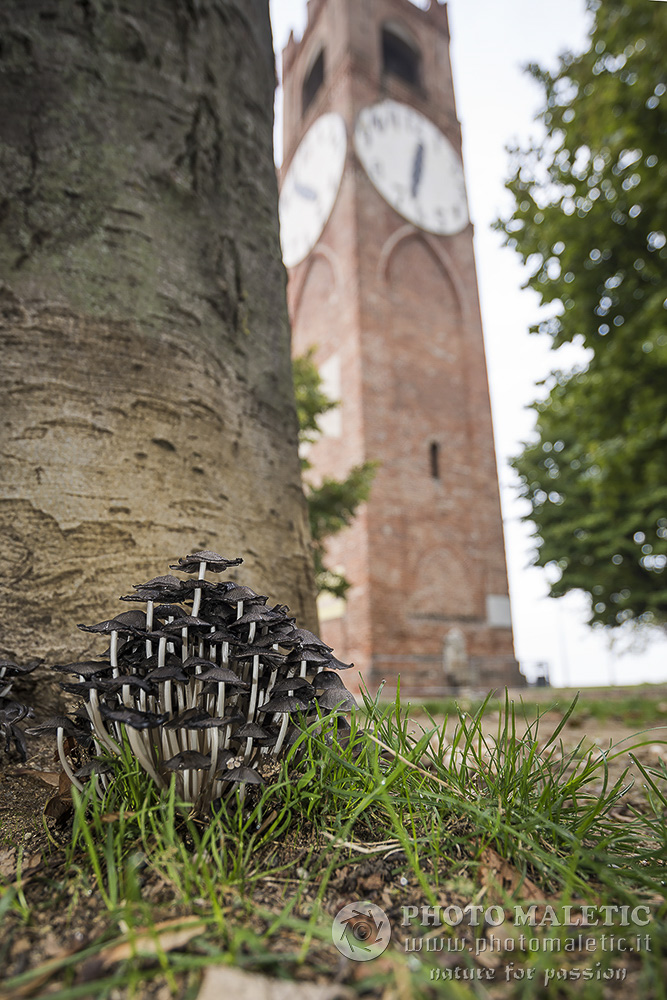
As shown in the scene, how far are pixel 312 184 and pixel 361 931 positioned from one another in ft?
64.1

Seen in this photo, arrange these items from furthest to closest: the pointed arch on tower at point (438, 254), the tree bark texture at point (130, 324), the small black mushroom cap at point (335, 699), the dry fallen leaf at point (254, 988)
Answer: the pointed arch on tower at point (438, 254) → the tree bark texture at point (130, 324) → the small black mushroom cap at point (335, 699) → the dry fallen leaf at point (254, 988)

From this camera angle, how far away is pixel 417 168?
17.3 metres

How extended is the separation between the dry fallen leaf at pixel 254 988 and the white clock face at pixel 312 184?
17.5 m

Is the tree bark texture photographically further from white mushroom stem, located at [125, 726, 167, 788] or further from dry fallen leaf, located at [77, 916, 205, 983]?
dry fallen leaf, located at [77, 916, 205, 983]

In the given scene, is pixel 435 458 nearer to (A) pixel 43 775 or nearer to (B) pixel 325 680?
(B) pixel 325 680

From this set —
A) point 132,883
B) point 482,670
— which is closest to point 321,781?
point 132,883

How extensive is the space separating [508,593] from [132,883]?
15269 millimetres

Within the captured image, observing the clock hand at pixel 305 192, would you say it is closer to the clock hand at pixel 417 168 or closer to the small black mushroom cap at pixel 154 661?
the clock hand at pixel 417 168

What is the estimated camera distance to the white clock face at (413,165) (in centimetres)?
1638

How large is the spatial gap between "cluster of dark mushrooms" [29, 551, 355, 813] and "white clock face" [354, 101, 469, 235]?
670 inches

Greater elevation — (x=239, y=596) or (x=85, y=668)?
(x=239, y=596)

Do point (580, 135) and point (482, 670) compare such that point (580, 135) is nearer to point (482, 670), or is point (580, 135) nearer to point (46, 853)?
point (46, 853)

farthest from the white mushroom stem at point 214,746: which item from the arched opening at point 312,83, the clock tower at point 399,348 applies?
the arched opening at point 312,83

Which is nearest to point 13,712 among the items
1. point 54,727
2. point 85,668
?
point 54,727
